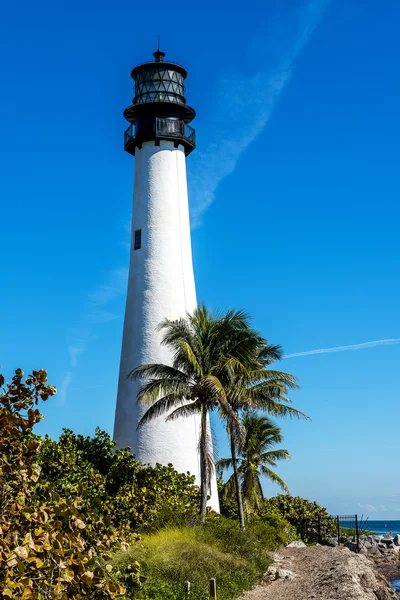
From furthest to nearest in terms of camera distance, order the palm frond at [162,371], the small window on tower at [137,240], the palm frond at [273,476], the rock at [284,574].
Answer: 1. the palm frond at [273,476]
2. the small window on tower at [137,240]
3. the palm frond at [162,371]
4. the rock at [284,574]

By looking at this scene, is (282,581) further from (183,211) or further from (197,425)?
(183,211)

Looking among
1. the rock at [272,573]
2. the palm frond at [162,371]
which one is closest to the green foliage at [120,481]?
the palm frond at [162,371]

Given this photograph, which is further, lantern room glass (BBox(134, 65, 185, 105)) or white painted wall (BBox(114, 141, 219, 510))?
lantern room glass (BBox(134, 65, 185, 105))

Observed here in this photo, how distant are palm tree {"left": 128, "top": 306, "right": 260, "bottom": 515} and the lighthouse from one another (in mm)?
2167

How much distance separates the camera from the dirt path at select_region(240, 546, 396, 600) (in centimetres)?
1981

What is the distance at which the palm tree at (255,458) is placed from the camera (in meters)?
37.0

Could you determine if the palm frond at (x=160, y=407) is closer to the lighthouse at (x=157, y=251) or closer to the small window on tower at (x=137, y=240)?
the lighthouse at (x=157, y=251)

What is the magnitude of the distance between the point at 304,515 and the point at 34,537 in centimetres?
3927

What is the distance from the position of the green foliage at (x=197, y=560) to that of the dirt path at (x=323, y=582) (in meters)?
0.66

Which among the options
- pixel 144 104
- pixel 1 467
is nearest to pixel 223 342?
pixel 144 104

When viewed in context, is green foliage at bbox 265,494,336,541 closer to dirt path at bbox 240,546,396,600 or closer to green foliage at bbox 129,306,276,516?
dirt path at bbox 240,546,396,600

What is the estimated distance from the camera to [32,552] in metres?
7.24

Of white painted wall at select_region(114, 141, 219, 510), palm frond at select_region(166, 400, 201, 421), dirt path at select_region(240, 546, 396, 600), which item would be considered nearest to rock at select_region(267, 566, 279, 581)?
dirt path at select_region(240, 546, 396, 600)

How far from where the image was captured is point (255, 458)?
130 ft
